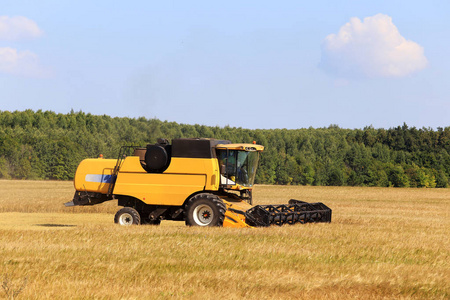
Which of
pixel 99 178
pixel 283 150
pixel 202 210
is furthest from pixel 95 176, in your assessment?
pixel 283 150

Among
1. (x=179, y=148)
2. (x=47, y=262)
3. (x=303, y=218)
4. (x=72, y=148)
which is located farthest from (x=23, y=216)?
(x=72, y=148)

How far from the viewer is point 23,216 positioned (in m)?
26.3

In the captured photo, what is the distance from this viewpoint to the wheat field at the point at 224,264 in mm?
8773

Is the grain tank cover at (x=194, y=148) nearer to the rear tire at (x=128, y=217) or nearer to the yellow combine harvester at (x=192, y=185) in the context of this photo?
the yellow combine harvester at (x=192, y=185)

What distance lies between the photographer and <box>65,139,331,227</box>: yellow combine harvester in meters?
18.0

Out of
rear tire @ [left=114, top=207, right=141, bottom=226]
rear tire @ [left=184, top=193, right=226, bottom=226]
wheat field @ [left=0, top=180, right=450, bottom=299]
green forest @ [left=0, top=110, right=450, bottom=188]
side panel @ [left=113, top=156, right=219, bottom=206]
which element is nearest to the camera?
wheat field @ [left=0, top=180, right=450, bottom=299]

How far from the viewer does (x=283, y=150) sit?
11450 cm

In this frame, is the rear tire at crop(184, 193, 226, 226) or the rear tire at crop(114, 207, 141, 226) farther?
the rear tire at crop(114, 207, 141, 226)

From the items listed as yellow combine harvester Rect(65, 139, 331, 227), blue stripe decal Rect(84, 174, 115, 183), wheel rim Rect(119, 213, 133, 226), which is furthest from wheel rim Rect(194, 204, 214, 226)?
blue stripe decal Rect(84, 174, 115, 183)

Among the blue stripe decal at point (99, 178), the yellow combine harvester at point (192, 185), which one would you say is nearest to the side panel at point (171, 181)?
the yellow combine harvester at point (192, 185)

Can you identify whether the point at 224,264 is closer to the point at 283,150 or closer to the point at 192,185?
the point at 192,185

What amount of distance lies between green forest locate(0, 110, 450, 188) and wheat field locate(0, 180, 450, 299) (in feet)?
221

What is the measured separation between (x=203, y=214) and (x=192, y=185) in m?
1.02

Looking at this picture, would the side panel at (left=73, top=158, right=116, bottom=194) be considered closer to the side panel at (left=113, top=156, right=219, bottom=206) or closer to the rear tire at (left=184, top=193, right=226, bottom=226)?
the side panel at (left=113, top=156, right=219, bottom=206)
